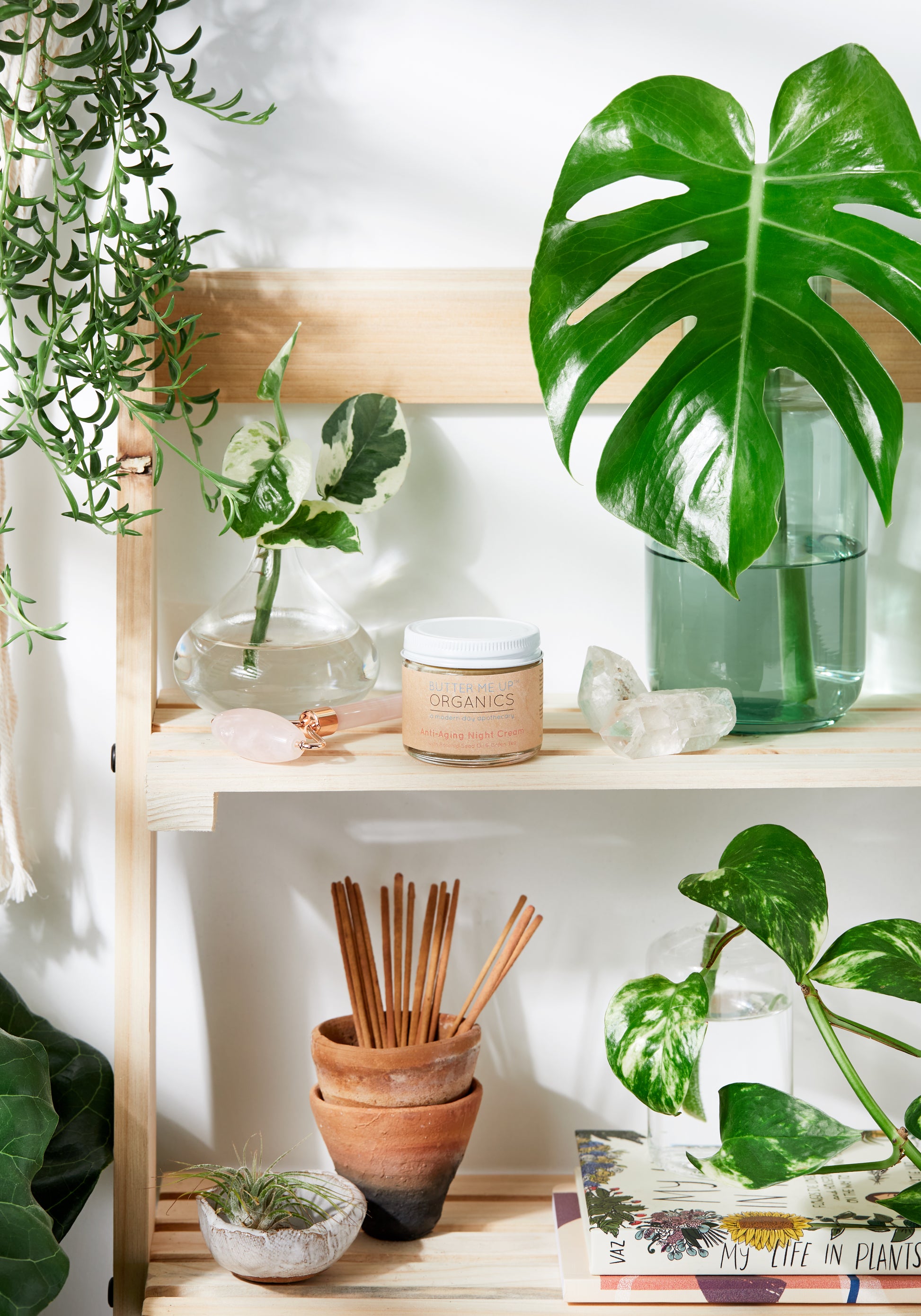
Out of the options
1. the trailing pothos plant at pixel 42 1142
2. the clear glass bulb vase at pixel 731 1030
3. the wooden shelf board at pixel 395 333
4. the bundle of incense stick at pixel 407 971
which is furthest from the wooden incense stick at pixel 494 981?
the wooden shelf board at pixel 395 333

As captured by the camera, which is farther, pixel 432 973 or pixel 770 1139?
pixel 432 973

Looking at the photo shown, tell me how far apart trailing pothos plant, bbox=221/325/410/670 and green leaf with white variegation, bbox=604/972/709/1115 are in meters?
0.31

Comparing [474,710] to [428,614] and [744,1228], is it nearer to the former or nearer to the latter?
[428,614]

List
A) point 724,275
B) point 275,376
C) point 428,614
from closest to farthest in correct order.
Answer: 1. point 724,275
2. point 275,376
3. point 428,614

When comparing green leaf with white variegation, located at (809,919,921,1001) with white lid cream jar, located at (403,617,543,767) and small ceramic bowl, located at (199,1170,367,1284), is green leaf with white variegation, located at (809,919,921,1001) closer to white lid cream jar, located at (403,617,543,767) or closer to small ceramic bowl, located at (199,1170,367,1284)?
white lid cream jar, located at (403,617,543,767)

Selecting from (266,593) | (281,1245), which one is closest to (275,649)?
(266,593)

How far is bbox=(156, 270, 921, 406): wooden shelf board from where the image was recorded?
0.75 metres

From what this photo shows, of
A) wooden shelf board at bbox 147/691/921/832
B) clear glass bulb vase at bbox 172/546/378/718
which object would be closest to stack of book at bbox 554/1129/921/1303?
wooden shelf board at bbox 147/691/921/832

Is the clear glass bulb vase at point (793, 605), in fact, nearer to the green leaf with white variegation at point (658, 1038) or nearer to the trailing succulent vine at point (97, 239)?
the green leaf with white variegation at point (658, 1038)

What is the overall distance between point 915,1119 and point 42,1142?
0.49 meters

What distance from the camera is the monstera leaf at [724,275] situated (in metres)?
0.57

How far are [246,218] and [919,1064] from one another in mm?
780

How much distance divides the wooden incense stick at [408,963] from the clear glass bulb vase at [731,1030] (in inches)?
6.8

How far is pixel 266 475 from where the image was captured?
694 millimetres
